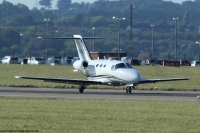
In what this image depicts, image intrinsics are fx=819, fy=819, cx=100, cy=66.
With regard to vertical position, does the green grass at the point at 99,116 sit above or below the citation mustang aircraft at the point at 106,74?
below

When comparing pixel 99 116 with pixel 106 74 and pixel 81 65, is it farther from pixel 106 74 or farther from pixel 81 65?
pixel 81 65

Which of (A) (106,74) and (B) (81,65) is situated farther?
(B) (81,65)

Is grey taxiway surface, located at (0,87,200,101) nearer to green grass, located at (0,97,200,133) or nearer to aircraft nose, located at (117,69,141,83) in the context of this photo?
aircraft nose, located at (117,69,141,83)

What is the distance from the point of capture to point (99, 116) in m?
28.6

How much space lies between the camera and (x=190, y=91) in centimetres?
5147

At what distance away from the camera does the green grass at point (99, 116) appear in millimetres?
25125

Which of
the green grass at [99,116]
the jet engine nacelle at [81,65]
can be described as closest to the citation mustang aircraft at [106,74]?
the jet engine nacelle at [81,65]

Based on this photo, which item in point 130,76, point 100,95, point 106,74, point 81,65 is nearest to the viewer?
point 100,95

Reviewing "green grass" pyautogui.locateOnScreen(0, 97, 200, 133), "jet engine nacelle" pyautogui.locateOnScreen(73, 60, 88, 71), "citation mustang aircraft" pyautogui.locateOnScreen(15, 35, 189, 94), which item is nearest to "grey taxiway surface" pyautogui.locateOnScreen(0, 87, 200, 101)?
"citation mustang aircraft" pyautogui.locateOnScreen(15, 35, 189, 94)

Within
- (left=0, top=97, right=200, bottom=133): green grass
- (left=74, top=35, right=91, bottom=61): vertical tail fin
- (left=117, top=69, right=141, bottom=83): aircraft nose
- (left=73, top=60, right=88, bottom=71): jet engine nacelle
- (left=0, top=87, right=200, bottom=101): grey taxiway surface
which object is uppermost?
(left=74, top=35, right=91, bottom=61): vertical tail fin

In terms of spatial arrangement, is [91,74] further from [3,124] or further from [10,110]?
[3,124]

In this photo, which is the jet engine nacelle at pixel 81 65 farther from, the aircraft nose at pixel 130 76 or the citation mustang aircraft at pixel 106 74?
the aircraft nose at pixel 130 76

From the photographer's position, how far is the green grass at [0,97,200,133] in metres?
25.1

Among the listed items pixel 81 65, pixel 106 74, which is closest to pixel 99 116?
pixel 106 74
